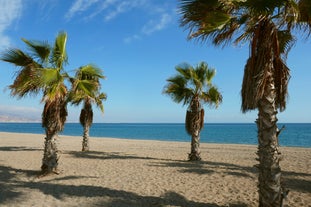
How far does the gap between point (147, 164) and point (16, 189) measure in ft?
19.8

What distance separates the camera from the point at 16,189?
8.73m

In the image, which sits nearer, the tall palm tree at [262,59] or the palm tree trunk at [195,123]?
the tall palm tree at [262,59]

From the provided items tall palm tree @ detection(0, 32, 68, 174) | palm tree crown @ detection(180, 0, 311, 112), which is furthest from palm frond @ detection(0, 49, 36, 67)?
palm tree crown @ detection(180, 0, 311, 112)

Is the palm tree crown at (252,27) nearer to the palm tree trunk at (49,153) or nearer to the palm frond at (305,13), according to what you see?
the palm frond at (305,13)

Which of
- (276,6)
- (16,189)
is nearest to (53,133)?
(16,189)

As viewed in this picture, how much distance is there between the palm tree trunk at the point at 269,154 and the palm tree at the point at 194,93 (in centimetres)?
816

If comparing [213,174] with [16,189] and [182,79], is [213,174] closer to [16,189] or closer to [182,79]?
[182,79]

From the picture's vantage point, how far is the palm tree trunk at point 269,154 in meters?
5.99

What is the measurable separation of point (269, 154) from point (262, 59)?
1.91m

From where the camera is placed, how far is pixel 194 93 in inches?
578

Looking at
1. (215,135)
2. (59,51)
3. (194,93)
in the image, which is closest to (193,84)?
(194,93)

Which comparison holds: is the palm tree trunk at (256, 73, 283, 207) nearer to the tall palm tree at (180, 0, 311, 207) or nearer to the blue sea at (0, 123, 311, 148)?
the tall palm tree at (180, 0, 311, 207)

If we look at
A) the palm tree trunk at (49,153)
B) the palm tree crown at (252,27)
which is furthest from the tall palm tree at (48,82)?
Result: the palm tree crown at (252,27)

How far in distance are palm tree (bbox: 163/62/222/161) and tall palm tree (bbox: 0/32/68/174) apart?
5.77 metres
